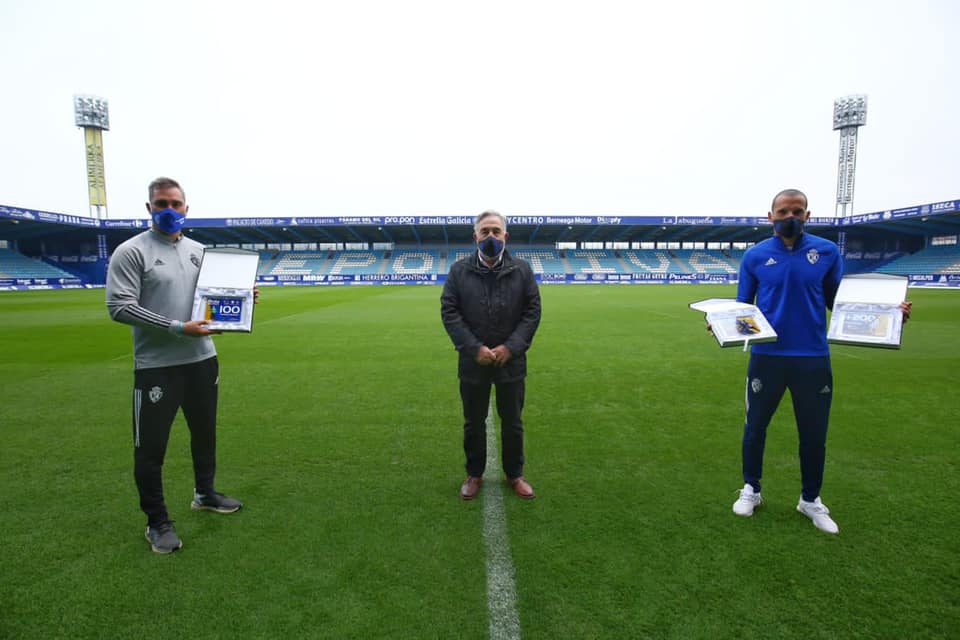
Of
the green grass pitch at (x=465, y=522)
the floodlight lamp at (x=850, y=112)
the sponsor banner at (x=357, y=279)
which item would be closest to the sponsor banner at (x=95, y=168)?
the sponsor banner at (x=357, y=279)

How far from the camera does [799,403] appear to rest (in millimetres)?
2941

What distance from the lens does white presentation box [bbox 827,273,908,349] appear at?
2.57 m

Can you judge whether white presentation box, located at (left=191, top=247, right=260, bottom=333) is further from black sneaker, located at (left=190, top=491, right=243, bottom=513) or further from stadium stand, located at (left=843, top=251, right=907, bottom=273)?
stadium stand, located at (left=843, top=251, right=907, bottom=273)

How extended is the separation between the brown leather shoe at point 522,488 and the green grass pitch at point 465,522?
9 cm

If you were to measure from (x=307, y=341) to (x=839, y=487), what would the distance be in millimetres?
9506

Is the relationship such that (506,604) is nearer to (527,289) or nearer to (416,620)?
(416,620)

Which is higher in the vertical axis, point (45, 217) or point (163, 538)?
point (45, 217)

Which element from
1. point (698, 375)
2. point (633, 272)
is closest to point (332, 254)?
point (633, 272)

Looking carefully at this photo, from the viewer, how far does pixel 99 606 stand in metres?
2.28

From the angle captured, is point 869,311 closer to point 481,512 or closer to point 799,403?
point 799,403

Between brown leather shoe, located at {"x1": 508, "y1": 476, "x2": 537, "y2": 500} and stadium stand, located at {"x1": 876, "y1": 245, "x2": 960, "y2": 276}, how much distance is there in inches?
1909

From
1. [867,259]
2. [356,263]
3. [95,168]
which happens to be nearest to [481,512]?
[356,263]

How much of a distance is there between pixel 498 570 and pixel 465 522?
56 cm

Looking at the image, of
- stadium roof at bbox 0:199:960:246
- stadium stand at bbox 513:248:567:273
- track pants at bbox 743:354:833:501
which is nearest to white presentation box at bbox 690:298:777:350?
track pants at bbox 743:354:833:501
